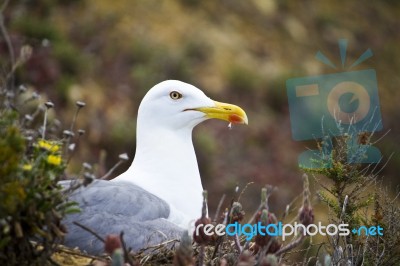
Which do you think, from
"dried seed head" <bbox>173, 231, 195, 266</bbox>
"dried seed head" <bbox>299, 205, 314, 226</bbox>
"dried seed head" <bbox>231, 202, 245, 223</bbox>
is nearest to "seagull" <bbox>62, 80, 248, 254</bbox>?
"dried seed head" <bbox>231, 202, 245, 223</bbox>

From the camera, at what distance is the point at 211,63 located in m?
11.7

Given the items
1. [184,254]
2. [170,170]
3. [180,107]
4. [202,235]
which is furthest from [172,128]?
[184,254]

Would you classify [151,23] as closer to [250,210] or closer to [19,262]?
[250,210]

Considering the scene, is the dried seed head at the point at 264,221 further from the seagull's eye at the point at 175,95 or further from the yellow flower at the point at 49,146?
the seagull's eye at the point at 175,95

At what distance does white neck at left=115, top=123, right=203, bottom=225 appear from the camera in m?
3.52

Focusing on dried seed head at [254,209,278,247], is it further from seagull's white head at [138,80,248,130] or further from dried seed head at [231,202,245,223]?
seagull's white head at [138,80,248,130]

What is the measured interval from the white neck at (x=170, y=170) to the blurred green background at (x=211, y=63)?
4.18m

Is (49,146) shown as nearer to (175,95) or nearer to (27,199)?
(27,199)

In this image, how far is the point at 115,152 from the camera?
8844 mm

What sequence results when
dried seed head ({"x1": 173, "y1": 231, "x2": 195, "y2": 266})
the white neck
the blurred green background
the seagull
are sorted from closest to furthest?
dried seed head ({"x1": 173, "y1": 231, "x2": 195, "y2": 266}), the seagull, the white neck, the blurred green background

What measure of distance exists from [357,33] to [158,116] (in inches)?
436

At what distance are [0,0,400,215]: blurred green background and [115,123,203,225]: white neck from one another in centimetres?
418

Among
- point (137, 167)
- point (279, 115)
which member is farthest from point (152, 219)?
point (279, 115)

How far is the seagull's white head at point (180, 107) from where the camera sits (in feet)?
12.5
